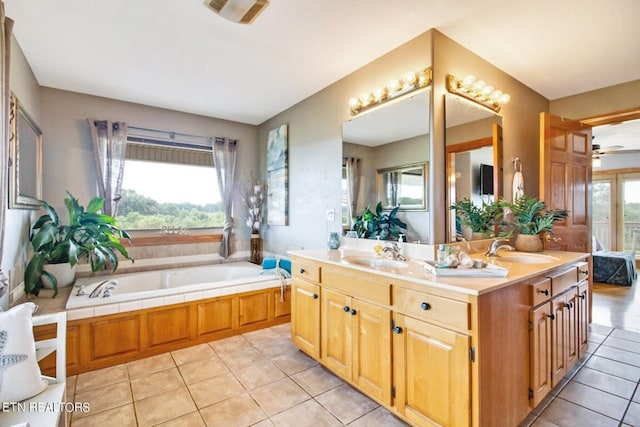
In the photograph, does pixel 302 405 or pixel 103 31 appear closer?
pixel 302 405

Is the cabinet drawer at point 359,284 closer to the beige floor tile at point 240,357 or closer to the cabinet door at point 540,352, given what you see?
the cabinet door at point 540,352

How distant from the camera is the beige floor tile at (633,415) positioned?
5.60ft

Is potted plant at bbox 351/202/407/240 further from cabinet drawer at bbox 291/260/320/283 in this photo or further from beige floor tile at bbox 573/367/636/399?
beige floor tile at bbox 573/367/636/399

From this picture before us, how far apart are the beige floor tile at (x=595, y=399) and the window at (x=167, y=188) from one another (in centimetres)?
396

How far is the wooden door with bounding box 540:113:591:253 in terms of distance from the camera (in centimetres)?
287

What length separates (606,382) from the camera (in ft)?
6.88

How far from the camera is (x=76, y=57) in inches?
100

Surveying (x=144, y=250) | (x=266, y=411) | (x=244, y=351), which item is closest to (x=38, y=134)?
(x=144, y=250)

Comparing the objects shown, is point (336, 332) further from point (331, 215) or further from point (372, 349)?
point (331, 215)

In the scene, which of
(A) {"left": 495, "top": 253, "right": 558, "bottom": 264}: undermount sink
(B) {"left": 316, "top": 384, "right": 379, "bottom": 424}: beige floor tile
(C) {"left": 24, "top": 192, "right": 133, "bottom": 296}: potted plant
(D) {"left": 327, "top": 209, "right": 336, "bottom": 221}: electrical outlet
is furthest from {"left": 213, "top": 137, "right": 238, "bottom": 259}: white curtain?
(A) {"left": 495, "top": 253, "right": 558, "bottom": 264}: undermount sink

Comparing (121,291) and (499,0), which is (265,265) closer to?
(121,291)

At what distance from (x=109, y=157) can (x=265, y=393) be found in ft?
10.2

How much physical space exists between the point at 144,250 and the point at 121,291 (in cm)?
62

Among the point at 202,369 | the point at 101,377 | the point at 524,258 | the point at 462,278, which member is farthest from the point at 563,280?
the point at 101,377
